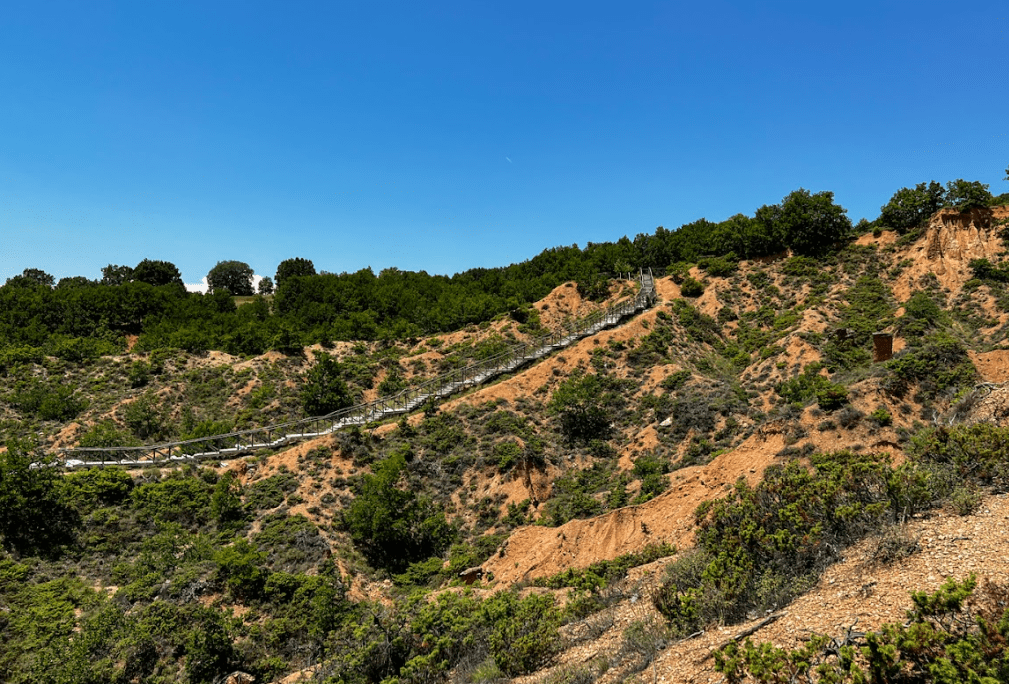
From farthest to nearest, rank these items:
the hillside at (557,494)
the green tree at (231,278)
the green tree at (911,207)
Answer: the green tree at (231,278) → the green tree at (911,207) → the hillside at (557,494)

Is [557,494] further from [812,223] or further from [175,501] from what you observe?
[812,223]

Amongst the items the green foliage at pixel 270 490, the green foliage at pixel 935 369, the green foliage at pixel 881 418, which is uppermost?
the green foliage at pixel 270 490

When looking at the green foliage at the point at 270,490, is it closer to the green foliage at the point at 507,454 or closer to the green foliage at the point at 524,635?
the green foliage at the point at 507,454

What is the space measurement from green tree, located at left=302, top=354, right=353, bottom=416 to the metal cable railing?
185cm

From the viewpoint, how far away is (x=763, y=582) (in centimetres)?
931

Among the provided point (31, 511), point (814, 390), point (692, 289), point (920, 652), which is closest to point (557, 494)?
point (814, 390)

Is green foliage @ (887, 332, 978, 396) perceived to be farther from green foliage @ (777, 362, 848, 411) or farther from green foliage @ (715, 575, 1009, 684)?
green foliage @ (715, 575, 1009, 684)

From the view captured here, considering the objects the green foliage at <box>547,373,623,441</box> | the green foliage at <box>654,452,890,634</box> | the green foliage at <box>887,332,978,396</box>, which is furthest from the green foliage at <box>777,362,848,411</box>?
the green foliage at <box>654,452,890,634</box>

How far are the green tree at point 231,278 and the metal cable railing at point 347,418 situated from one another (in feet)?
273

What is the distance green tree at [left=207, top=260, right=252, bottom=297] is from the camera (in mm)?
104312

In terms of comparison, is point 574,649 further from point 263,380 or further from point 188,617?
point 263,380

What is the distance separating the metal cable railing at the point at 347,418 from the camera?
28203mm

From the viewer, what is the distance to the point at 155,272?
293 feet

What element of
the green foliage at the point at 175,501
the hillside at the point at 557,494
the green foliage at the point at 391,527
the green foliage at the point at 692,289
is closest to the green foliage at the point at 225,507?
the hillside at the point at 557,494
